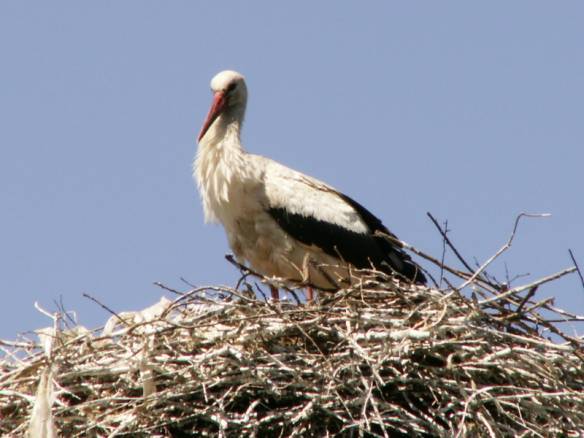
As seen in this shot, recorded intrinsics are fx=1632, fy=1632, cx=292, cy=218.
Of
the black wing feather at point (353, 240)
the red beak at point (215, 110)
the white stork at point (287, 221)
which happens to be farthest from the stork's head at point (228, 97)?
the black wing feather at point (353, 240)

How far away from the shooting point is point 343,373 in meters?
7.08

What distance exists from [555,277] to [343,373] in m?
1.03

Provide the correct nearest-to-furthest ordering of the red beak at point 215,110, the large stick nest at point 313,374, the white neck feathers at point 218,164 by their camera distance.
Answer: the large stick nest at point 313,374 → the white neck feathers at point 218,164 → the red beak at point 215,110

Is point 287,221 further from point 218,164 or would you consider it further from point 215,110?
point 215,110

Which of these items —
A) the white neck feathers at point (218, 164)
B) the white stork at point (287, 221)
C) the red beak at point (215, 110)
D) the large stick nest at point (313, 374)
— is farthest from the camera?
the red beak at point (215, 110)

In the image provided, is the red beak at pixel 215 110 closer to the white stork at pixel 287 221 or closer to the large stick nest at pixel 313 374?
the white stork at pixel 287 221

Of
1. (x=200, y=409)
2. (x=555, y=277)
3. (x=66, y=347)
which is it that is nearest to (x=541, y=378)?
(x=555, y=277)

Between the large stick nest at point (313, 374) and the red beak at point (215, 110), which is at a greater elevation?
the red beak at point (215, 110)

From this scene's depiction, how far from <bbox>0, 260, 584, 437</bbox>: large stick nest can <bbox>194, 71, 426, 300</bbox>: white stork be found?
1.64m

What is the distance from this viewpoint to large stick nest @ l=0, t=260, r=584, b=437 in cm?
696

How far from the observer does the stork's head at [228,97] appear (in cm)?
981

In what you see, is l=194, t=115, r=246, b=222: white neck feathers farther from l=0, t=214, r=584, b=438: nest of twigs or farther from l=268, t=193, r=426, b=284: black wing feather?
l=0, t=214, r=584, b=438: nest of twigs

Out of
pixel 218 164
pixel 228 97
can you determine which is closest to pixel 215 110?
pixel 228 97

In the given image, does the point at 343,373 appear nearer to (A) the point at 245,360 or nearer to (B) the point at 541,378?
(A) the point at 245,360
